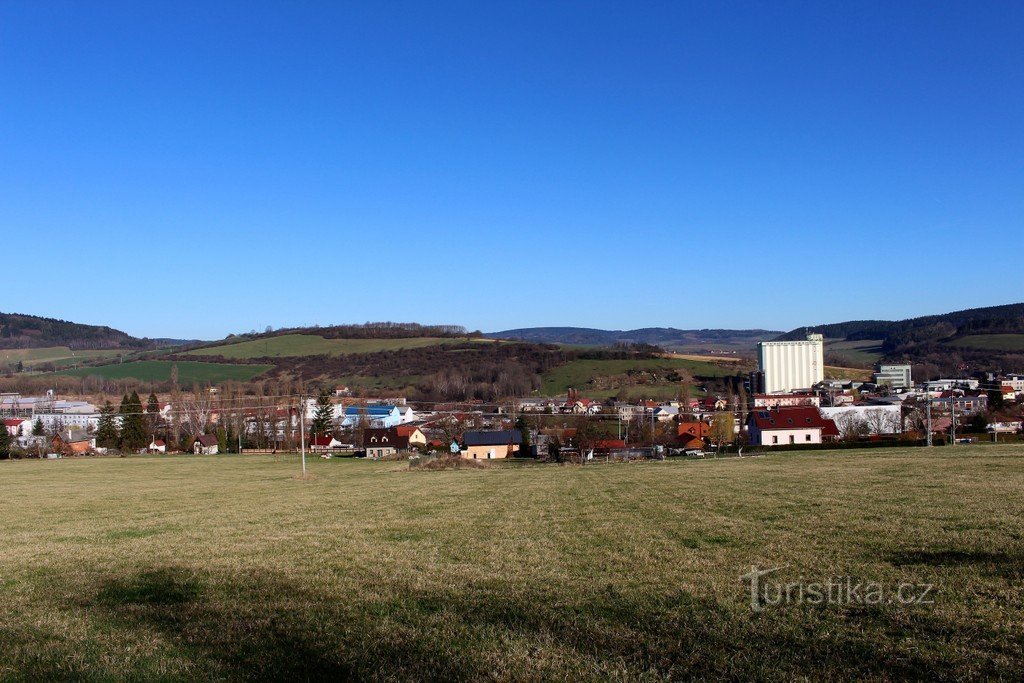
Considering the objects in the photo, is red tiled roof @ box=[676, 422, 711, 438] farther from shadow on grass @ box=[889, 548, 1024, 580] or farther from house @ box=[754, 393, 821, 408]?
shadow on grass @ box=[889, 548, 1024, 580]

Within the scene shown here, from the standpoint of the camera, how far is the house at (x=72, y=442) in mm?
72750

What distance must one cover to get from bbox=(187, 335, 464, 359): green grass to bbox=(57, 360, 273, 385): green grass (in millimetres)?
11096

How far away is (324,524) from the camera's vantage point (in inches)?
630

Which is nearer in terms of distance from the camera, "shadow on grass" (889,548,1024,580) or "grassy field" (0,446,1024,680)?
"grassy field" (0,446,1024,680)

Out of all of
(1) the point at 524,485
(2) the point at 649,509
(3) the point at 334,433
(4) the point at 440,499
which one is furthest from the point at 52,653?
(3) the point at 334,433

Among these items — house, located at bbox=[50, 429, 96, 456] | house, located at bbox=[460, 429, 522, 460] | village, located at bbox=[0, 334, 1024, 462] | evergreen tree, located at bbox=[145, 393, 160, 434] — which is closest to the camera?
village, located at bbox=[0, 334, 1024, 462]

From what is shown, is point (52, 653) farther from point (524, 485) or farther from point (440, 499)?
point (524, 485)

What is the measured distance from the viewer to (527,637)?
6660mm

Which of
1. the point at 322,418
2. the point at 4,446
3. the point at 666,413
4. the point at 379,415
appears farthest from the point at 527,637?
the point at 379,415

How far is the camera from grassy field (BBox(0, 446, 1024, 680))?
6082 millimetres

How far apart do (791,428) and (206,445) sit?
5645 centimetres

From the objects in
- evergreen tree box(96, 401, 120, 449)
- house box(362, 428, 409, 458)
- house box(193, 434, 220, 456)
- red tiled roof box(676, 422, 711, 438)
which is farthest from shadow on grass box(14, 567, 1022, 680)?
evergreen tree box(96, 401, 120, 449)

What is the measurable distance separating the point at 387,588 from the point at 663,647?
3.84 m

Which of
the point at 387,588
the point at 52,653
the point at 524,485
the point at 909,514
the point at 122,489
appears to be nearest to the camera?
the point at 52,653
